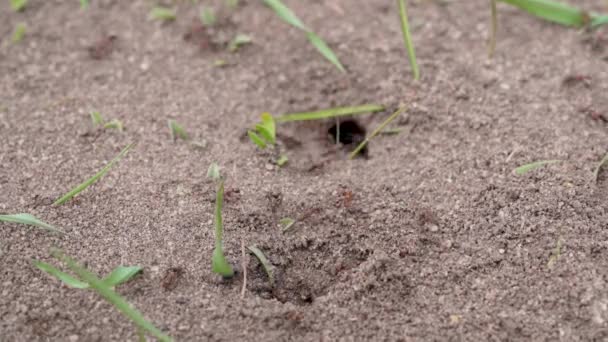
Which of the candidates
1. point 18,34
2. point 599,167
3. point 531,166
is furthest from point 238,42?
point 599,167

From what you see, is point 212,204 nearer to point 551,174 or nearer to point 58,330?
point 58,330

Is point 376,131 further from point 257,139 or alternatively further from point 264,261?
point 264,261

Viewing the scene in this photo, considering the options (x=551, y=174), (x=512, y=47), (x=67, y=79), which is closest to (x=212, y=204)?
(x=67, y=79)

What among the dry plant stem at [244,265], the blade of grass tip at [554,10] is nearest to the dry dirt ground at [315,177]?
the dry plant stem at [244,265]

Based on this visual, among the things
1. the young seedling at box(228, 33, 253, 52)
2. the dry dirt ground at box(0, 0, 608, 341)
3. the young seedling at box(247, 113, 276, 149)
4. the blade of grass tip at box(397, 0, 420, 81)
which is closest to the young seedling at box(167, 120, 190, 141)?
the dry dirt ground at box(0, 0, 608, 341)

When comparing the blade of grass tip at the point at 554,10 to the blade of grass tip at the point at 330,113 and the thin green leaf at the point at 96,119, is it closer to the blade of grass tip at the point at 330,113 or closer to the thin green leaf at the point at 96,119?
the blade of grass tip at the point at 330,113

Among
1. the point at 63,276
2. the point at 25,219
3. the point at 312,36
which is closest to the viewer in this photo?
the point at 63,276
